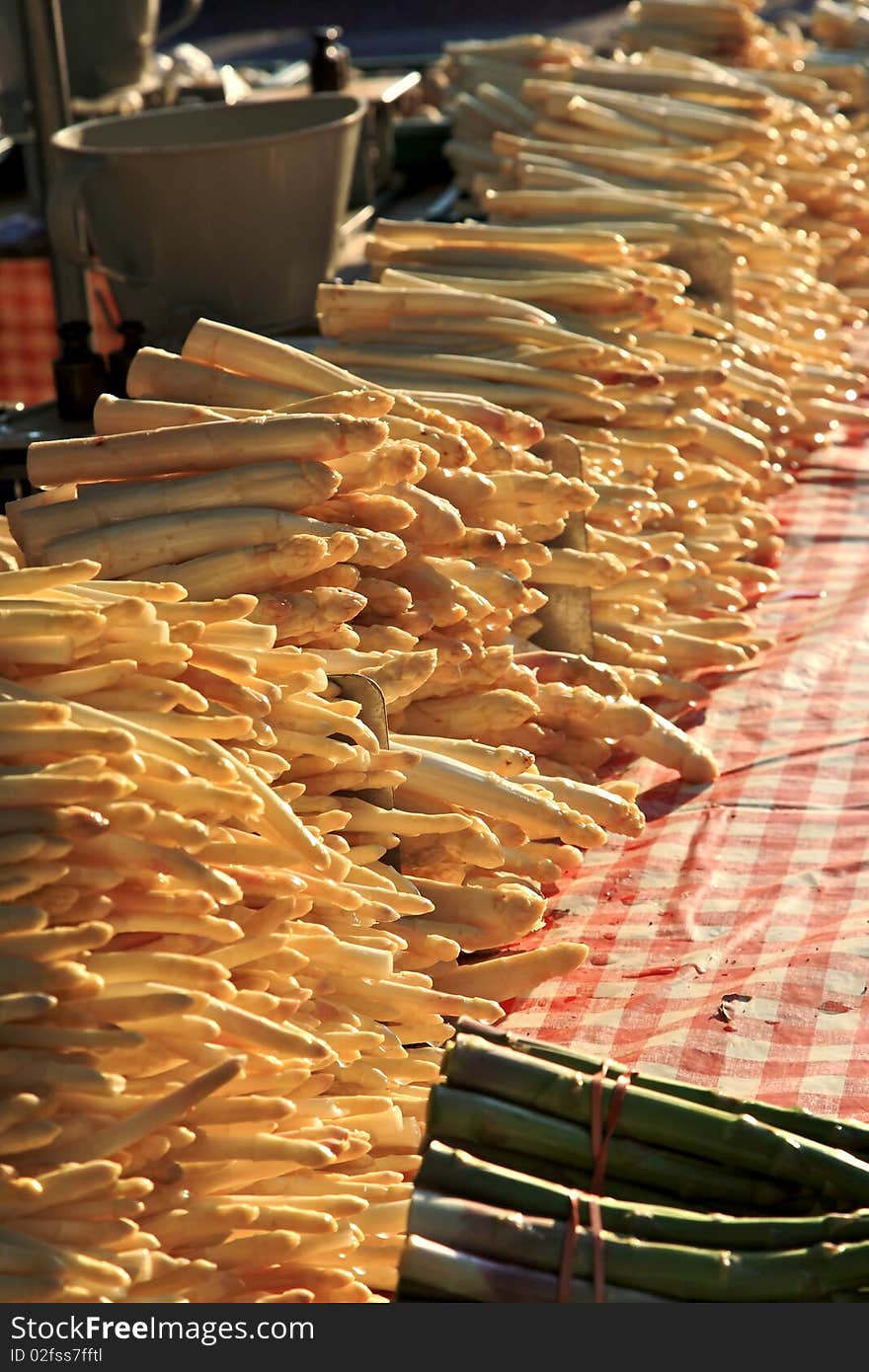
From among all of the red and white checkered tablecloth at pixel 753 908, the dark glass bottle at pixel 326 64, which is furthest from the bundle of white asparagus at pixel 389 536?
the dark glass bottle at pixel 326 64

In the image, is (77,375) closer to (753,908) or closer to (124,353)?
(124,353)

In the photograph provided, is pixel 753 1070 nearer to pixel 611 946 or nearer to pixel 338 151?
pixel 611 946

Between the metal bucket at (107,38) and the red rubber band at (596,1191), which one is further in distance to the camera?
the metal bucket at (107,38)

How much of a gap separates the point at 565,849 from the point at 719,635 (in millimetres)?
1332

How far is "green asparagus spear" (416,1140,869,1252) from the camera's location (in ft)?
7.01

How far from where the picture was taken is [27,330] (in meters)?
7.48

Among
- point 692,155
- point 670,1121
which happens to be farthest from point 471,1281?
point 692,155

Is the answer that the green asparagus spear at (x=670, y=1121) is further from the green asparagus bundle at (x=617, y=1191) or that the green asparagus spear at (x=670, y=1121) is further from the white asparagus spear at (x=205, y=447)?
the white asparagus spear at (x=205, y=447)

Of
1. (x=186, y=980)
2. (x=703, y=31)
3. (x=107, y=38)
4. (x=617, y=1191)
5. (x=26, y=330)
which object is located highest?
(x=107, y=38)

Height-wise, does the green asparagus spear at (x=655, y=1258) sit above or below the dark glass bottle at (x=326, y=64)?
below

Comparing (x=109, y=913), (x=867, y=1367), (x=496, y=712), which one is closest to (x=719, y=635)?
(x=496, y=712)

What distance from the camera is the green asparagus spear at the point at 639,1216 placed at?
214 centimetres

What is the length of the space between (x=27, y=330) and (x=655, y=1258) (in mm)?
6178

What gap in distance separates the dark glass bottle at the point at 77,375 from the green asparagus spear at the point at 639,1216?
3.16 metres
